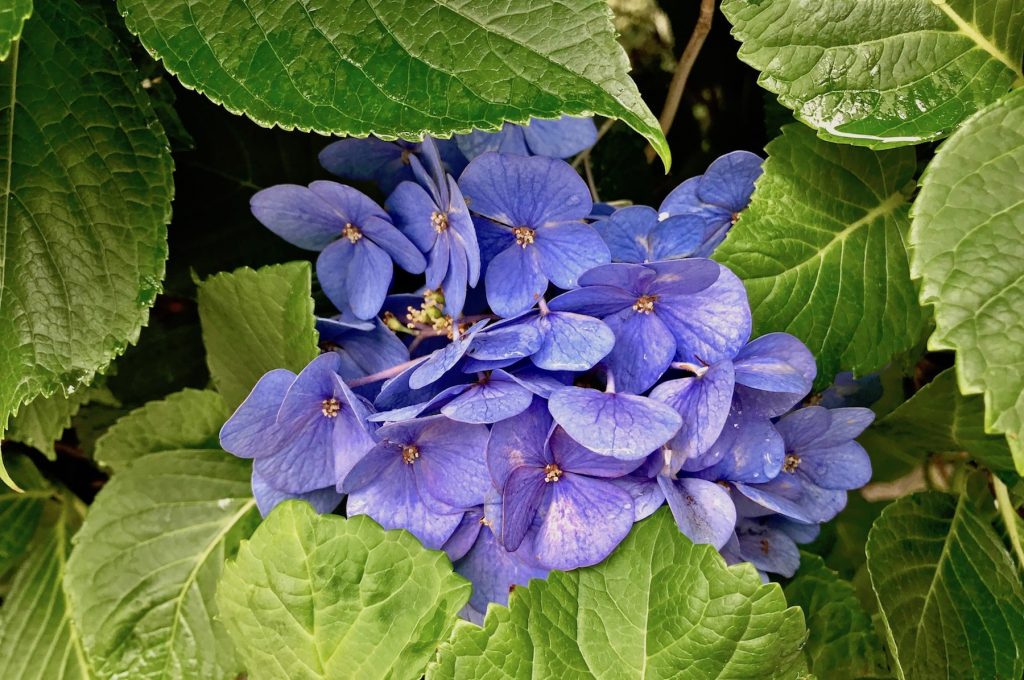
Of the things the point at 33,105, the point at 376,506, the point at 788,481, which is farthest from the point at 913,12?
the point at 33,105

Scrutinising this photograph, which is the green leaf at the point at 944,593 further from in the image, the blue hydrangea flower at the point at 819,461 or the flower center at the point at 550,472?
the flower center at the point at 550,472

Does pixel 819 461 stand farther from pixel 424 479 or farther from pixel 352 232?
pixel 352 232

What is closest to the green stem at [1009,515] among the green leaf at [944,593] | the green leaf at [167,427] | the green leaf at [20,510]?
the green leaf at [944,593]

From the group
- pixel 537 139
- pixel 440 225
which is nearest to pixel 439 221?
pixel 440 225

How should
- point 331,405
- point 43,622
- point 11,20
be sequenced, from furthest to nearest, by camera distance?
point 43,622
point 331,405
point 11,20

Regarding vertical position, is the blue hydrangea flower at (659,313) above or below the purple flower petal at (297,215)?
below

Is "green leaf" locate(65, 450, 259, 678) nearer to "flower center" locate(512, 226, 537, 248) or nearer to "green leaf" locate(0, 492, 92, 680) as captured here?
"green leaf" locate(0, 492, 92, 680)

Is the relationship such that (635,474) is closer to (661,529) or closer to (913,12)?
(661,529)

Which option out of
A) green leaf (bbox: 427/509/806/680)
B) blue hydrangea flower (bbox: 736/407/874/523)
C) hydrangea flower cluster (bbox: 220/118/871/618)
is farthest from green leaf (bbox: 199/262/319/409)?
blue hydrangea flower (bbox: 736/407/874/523)
